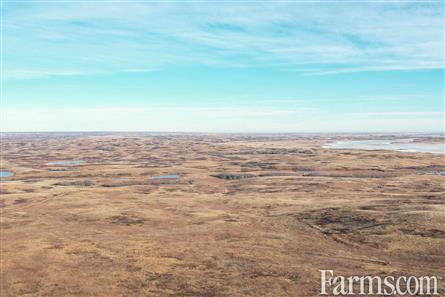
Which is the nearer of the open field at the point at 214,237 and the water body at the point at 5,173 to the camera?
the open field at the point at 214,237

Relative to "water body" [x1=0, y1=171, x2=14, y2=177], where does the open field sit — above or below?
above

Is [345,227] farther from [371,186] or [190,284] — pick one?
[371,186]

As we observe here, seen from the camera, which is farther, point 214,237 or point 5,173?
point 5,173

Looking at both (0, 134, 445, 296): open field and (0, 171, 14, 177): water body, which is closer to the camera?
(0, 134, 445, 296): open field

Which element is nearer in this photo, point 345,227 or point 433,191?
point 345,227

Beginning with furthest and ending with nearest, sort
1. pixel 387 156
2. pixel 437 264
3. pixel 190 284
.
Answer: pixel 387 156
pixel 437 264
pixel 190 284

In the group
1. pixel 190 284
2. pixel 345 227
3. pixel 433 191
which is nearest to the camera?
pixel 190 284

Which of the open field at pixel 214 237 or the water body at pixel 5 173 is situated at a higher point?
the open field at pixel 214 237

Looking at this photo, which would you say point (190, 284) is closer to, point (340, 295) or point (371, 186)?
point (340, 295)

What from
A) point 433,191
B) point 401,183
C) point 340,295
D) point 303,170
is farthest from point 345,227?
point 303,170

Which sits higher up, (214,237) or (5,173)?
(214,237)
